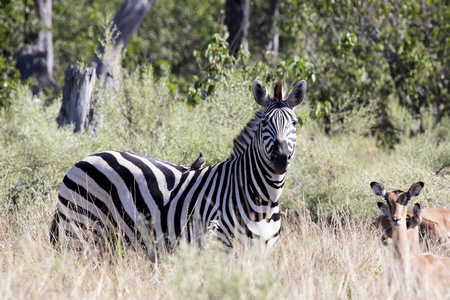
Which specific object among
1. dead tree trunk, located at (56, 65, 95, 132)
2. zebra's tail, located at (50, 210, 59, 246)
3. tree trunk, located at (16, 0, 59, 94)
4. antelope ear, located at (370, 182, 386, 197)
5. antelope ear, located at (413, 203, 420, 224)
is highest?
tree trunk, located at (16, 0, 59, 94)

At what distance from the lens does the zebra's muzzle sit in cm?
402

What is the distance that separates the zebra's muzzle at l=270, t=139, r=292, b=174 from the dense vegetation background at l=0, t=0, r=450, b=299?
0.71m

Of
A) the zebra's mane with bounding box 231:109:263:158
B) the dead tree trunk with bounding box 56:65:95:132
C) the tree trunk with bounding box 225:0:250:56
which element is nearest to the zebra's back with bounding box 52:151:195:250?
the zebra's mane with bounding box 231:109:263:158

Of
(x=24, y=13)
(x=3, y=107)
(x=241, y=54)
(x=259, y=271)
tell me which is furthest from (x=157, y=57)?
(x=259, y=271)

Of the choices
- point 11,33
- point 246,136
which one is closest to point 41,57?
point 11,33

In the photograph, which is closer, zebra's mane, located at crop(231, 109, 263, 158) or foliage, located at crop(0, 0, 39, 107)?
zebra's mane, located at crop(231, 109, 263, 158)

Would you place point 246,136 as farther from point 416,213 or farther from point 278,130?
point 416,213

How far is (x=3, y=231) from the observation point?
16.8ft

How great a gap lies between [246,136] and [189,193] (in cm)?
73

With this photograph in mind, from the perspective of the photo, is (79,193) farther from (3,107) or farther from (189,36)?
(189,36)

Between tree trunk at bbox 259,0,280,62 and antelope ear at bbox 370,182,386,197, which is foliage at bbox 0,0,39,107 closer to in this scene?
antelope ear at bbox 370,182,386,197

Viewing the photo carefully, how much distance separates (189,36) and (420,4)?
15424 mm

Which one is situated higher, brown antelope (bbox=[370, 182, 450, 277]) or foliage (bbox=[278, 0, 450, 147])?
foliage (bbox=[278, 0, 450, 147])

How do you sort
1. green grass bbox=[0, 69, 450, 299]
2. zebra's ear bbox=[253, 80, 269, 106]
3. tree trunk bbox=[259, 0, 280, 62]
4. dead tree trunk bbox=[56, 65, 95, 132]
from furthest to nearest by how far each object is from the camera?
tree trunk bbox=[259, 0, 280, 62] → dead tree trunk bbox=[56, 65, 95, 132] → zebra's ear bbox=[253, 80, 269, 106] → green grass bbox=[0, 69, 450, 299]
